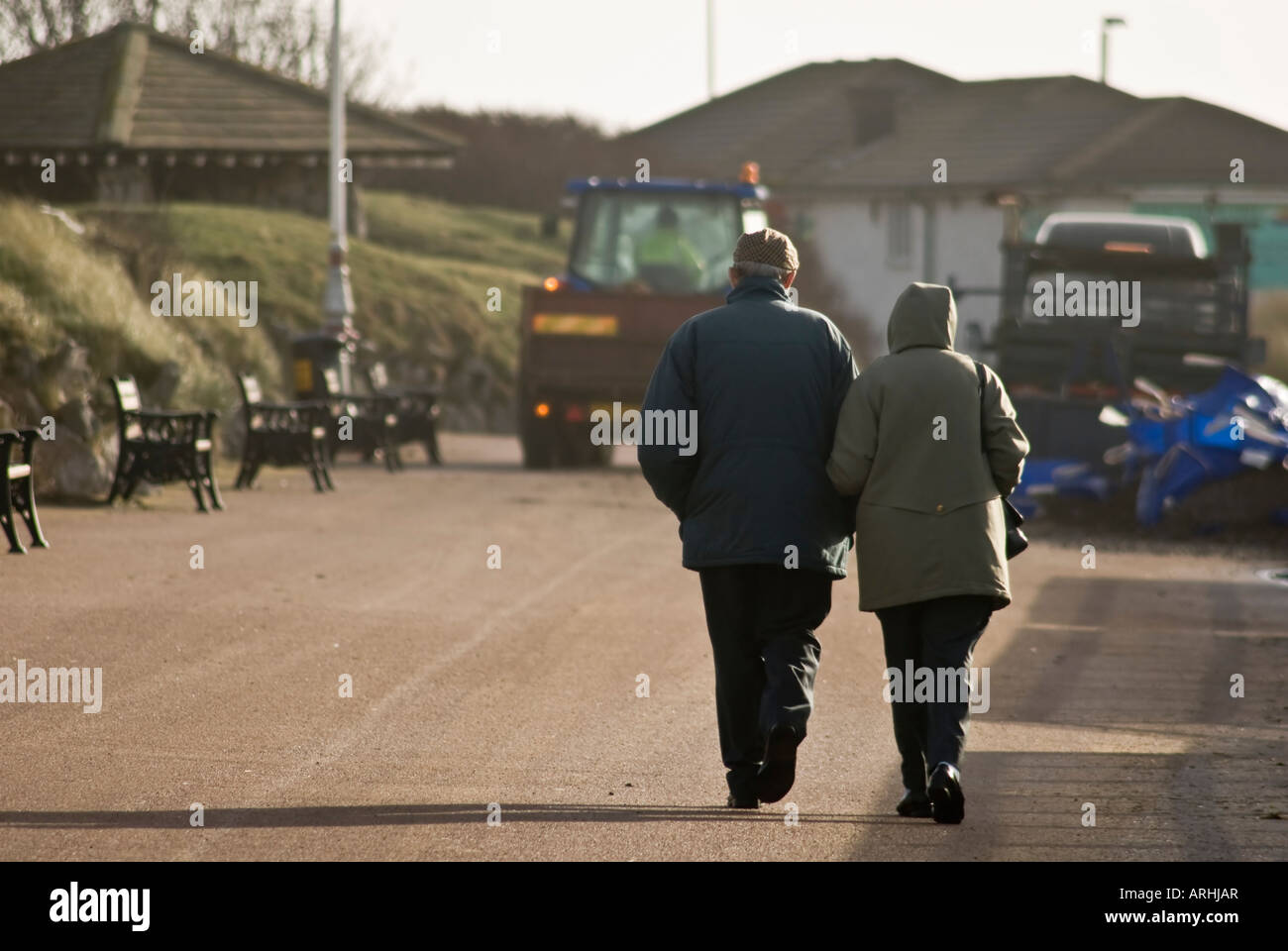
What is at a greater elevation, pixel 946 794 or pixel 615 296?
pixel 615 296

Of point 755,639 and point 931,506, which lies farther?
point 755,639

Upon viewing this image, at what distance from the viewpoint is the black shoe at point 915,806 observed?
6723 millimetres

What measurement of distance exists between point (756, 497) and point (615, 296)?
1450cm

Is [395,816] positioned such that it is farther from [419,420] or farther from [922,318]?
[419,420]

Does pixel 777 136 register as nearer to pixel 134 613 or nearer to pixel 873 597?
pixel 134 613

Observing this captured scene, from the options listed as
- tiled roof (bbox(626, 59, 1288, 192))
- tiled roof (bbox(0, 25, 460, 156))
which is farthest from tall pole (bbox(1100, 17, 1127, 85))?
tiled roof (bbox(0, 25, 460, 156))

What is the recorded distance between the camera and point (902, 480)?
6680 mm

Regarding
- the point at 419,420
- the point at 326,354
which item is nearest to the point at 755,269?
the point at 419,420

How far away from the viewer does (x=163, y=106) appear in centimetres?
3588

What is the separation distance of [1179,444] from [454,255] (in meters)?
28.8

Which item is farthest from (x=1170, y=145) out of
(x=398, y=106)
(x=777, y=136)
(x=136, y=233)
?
(x=136, y=233)

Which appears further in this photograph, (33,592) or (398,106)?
(398,106)

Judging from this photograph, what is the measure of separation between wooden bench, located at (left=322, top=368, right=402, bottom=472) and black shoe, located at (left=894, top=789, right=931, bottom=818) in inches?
588

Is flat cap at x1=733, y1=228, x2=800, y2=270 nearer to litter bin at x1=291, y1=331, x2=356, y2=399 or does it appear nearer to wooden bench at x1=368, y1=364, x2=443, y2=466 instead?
wooden bench at x1=368, y1=364, x2=443, y2=466
